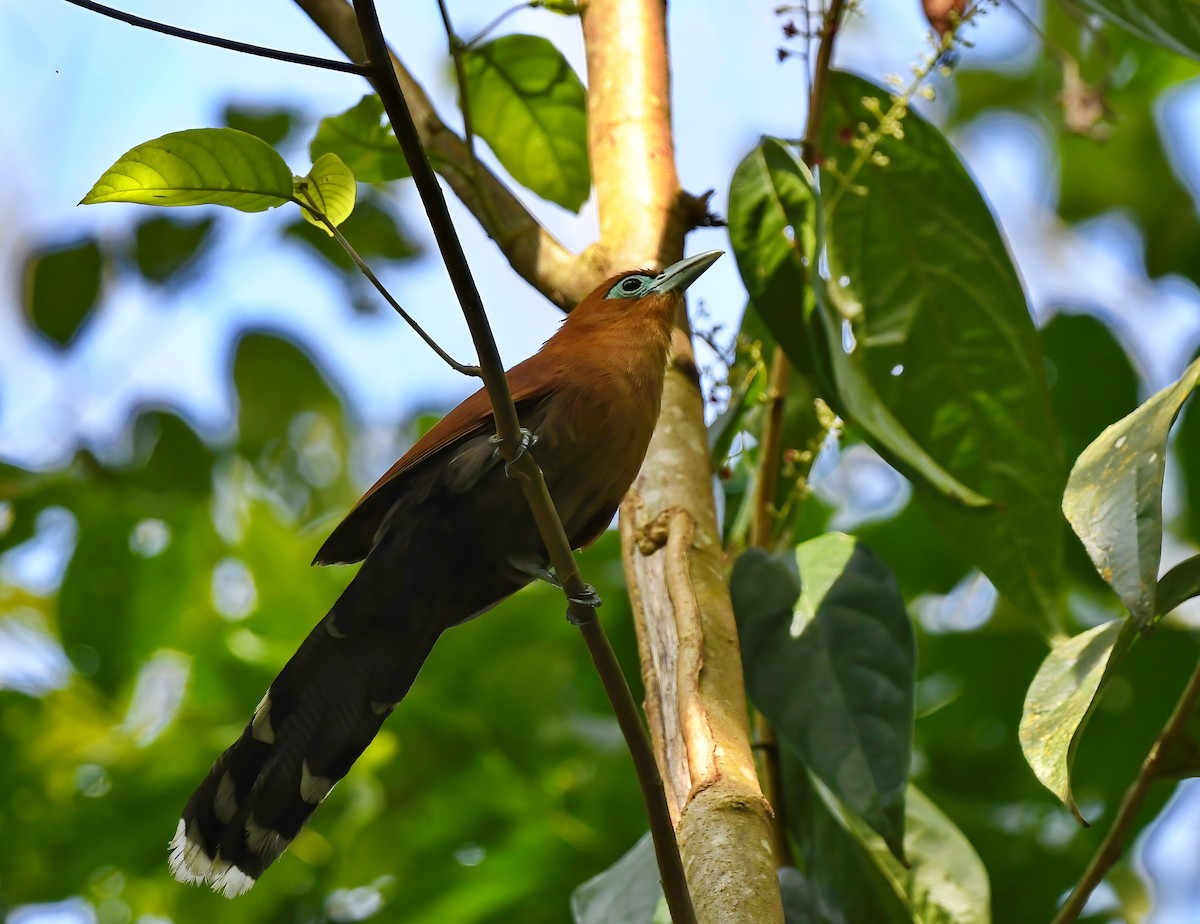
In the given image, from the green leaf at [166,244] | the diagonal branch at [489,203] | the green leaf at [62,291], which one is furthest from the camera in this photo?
the green leaf at [166,244]

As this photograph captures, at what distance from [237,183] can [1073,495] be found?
134cm

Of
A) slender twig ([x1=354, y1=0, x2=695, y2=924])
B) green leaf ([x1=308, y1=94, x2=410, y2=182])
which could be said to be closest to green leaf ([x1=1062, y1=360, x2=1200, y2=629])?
slender twig ([x1=354, y1=0, x2=695, y2=924])

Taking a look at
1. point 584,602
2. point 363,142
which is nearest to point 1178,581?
point 584,602

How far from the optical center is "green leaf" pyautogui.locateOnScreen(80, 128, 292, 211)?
1.80 meters

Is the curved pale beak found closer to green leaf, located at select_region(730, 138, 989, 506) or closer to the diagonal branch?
the diagonal branch

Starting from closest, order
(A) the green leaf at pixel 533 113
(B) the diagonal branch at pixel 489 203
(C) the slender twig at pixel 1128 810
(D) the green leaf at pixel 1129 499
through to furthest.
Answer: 1. (D) the green leaf at pixel 1129 499
2. (C) the slender twig at pixel 1128 810
3. (B) the diagonal branch at pixel 489 203
4. (A) the green leaf at pixel 533 113

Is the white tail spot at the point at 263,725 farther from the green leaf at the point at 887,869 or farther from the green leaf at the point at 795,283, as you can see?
the green leaf at the point at 795,283

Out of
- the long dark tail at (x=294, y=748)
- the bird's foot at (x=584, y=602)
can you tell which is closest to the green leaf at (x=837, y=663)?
the bird's foot at (x=584, y=602)

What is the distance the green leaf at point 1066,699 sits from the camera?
5.99ft

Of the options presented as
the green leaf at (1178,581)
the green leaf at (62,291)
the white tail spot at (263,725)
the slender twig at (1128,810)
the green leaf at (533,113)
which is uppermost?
the green leaf at (62,291)

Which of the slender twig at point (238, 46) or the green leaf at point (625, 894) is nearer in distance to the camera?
the slender twig at point (238, 46)

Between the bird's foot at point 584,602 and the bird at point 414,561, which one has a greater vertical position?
the bird at point 414,561

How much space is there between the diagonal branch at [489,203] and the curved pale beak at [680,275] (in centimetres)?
14

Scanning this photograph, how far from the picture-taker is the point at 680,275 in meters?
2.68
